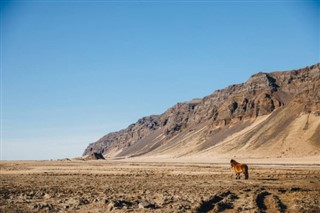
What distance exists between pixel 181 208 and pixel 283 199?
249 inches

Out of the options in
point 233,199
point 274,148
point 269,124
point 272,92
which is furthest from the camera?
point 272,92

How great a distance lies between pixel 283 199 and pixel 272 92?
562ft

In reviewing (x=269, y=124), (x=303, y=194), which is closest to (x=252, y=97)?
(x=269, y=124)

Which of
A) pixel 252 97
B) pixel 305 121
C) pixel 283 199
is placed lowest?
pixel 283 199

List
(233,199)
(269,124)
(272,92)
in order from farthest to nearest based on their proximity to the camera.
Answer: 1. (272,92)
2. (269,124)
3. (233,199)

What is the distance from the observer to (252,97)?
635ft

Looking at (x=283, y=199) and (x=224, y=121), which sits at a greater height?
(x=224, y=121)

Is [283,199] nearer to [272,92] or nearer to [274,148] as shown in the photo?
[274,148]

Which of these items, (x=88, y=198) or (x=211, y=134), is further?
(x=211, y=134)

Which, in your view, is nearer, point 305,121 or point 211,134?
point 305,121

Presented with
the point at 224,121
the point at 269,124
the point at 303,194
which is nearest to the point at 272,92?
the point at 224,121

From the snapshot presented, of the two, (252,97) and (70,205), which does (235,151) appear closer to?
(252,97)


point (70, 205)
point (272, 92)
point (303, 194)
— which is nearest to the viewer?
point (70, 205)

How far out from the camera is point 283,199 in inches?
784
